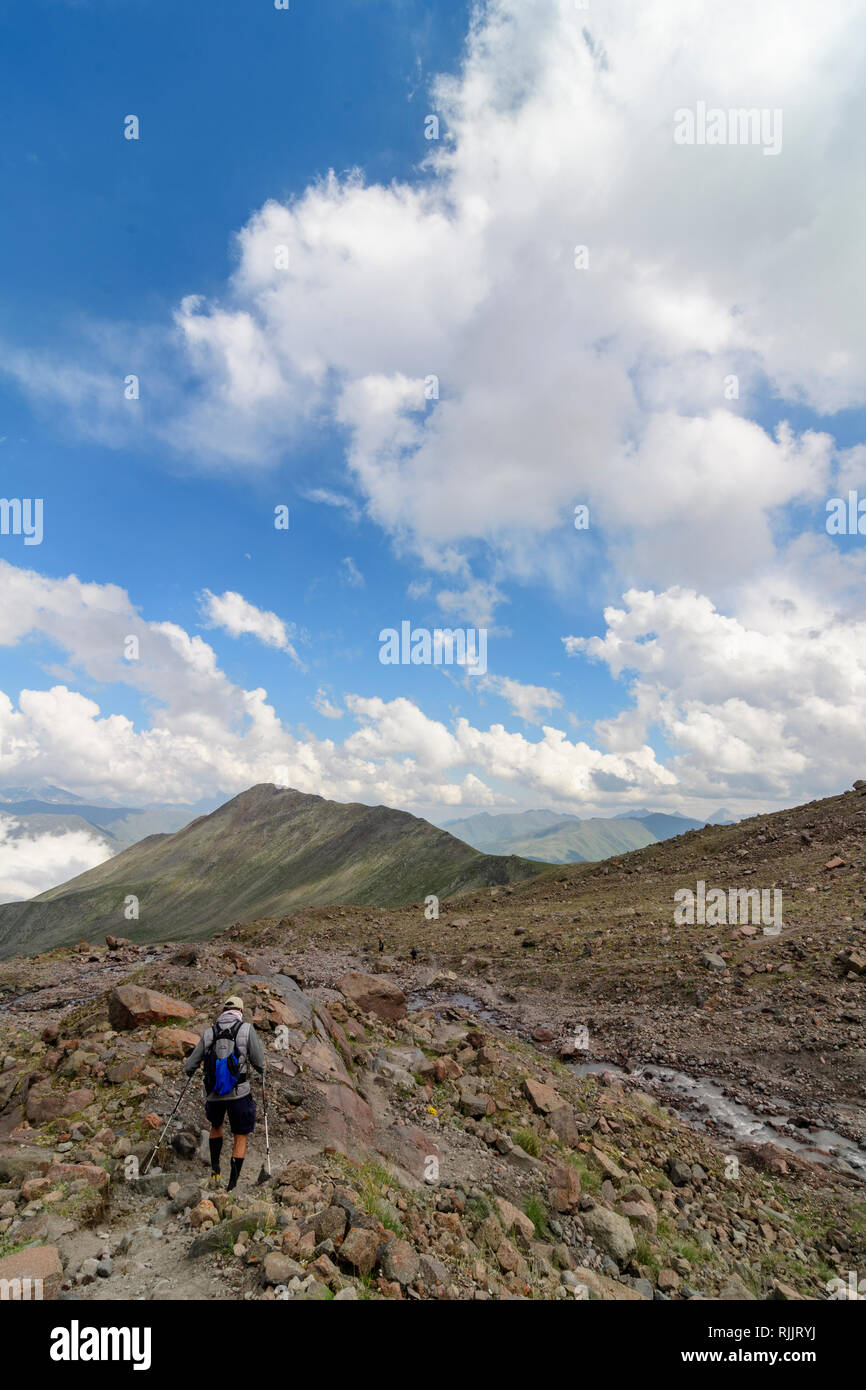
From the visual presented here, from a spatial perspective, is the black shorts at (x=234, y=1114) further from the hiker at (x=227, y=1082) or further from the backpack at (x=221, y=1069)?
the backpack at (x=221, y=1069)

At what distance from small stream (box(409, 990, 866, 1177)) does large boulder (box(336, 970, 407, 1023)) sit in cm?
697

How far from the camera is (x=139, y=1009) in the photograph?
14875mm

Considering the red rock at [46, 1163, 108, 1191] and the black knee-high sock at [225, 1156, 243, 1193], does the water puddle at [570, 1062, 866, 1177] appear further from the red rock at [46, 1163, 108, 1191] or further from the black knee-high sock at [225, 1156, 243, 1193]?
the red rock at [46, 1163, 108, 1191]

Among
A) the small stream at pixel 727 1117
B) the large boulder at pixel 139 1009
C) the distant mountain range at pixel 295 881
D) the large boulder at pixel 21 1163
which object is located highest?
the large boulder at pixel 139 1009

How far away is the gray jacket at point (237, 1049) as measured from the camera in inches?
390

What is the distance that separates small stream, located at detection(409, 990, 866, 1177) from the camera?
52.2 feet

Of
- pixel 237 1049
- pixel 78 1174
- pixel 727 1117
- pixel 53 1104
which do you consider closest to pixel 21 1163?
pixel 78 1174

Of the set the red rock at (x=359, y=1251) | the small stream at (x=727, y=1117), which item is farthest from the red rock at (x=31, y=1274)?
the small stream at (x=727, y=1117)

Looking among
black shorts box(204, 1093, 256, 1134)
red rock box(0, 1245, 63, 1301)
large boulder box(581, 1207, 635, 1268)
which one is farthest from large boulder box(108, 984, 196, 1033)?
large boulder box(581, 1207, 635, 1268)

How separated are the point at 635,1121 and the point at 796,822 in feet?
117

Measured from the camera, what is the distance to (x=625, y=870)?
2019 inches
